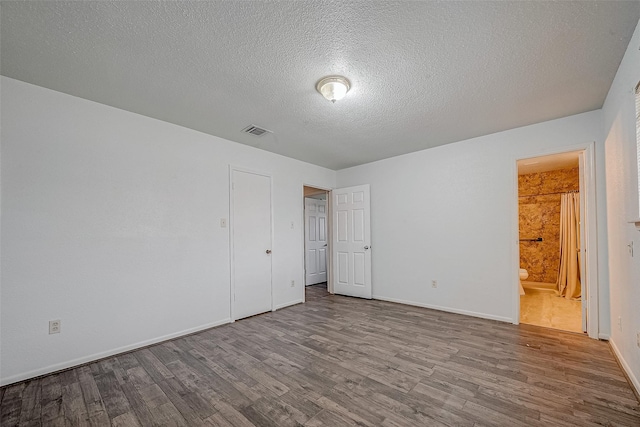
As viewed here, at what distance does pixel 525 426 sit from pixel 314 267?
4.82 m

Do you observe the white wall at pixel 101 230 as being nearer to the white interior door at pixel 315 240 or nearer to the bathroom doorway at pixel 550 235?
the white interior door at pixel 315 240

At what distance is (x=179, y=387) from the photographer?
206 centimetres

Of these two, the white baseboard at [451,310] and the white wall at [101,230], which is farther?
the white baseboard at [451,310]

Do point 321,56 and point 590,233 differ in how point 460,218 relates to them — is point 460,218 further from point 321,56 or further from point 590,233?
point 321,56

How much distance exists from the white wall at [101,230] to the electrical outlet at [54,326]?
0.03m

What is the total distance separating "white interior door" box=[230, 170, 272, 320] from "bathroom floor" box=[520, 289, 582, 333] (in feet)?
11.6

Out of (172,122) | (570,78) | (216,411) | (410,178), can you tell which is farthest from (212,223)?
(570,78)

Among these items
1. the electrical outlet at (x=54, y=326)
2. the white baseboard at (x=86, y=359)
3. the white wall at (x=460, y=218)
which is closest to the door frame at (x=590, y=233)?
the white wall at (x=460, y=218)

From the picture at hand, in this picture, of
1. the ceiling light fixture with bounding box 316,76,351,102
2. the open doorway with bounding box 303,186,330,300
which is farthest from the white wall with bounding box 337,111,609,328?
the ceiling light fixture with bounding box 316,76,351,102

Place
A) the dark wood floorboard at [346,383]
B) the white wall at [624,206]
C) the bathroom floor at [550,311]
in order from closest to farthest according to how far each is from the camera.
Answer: the dark wood floorboard at [346,383]
the white wall at [624,206]
the bathroom floor at [550,311]

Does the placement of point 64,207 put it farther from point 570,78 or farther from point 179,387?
point 570,78

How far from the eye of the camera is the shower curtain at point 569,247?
4.67m

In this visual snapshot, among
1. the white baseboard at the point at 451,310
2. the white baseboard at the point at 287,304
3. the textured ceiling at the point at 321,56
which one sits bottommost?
the white baseboard at the point at 287,304

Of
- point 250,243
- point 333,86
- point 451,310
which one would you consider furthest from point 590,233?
point 250,243
